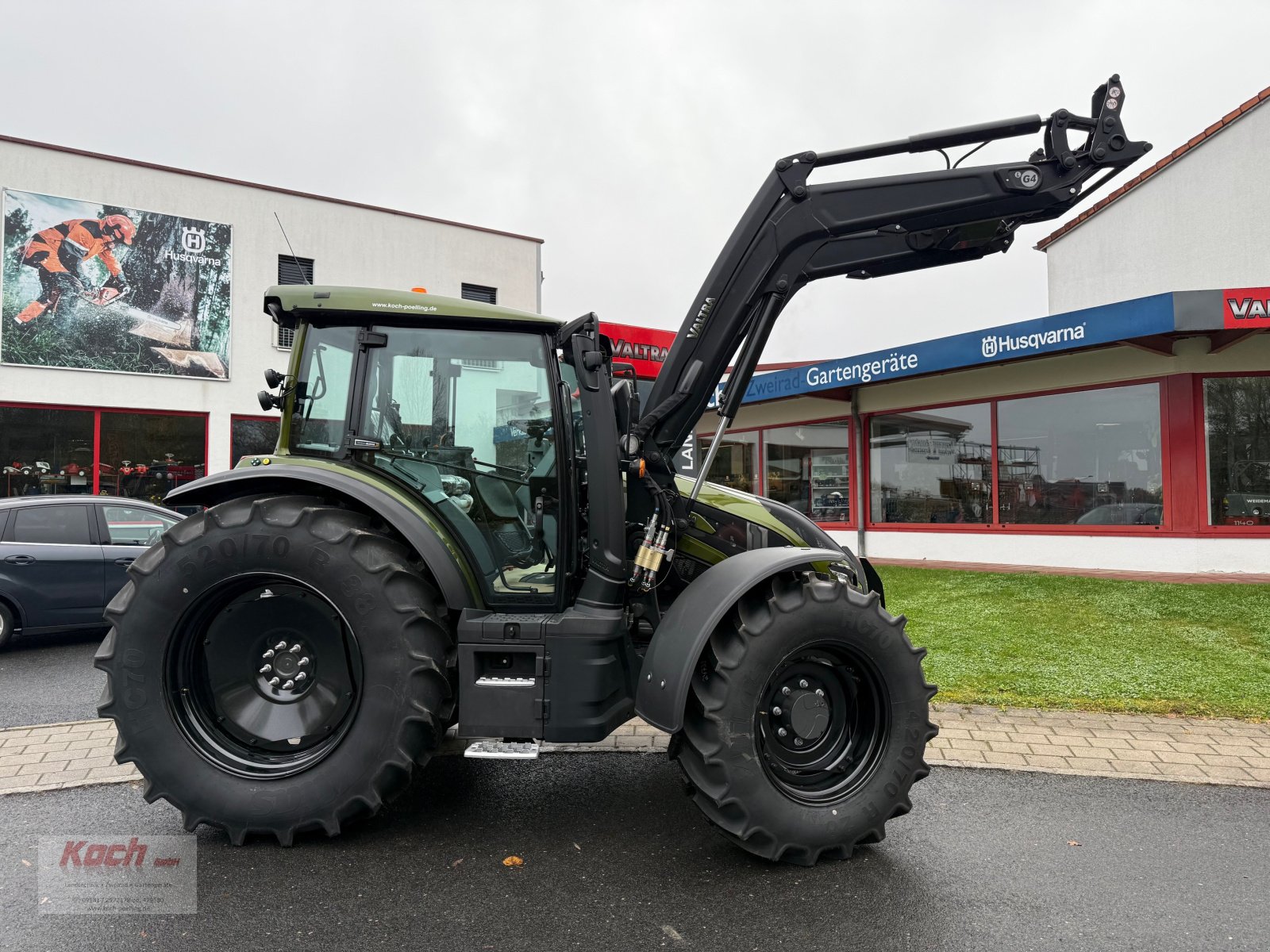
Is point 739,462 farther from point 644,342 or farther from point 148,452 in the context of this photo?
point 148,452

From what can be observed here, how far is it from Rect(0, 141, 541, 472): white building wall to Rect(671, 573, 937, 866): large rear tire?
15.1 meters

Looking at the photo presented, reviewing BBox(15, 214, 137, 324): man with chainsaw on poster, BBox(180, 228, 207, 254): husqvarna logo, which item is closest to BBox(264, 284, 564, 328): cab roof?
BBox(15, 214, 137, 324): man with chainsaw on poster

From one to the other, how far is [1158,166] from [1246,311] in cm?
808

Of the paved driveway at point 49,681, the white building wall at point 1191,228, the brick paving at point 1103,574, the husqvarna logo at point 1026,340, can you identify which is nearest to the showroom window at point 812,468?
the brick paving at point 1103,574

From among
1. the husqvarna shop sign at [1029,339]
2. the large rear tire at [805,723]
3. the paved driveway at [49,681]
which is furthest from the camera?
the husqvarna shop sign at [1029,339]

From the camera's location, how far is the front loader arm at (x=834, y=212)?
3561 mm

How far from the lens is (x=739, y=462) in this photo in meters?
18.2

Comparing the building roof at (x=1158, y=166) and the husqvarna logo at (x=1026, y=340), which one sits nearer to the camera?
the husqvarna logo at (x=1026, y=340)

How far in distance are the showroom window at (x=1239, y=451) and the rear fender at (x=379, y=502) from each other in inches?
424

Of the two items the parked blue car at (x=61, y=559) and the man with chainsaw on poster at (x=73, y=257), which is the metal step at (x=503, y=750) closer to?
the parked blue car at (x=61, y=559)

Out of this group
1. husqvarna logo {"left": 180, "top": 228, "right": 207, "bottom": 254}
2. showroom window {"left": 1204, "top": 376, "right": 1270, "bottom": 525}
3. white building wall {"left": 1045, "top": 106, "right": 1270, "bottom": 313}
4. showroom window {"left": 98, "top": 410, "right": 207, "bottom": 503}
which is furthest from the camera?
husqvarna logo {"left": 180, "top": 228, "right": 207, "bottom": 254}

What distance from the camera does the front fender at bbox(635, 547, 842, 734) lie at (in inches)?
122

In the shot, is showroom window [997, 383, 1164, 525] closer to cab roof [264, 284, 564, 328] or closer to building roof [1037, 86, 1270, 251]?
building roof [1037, 86, 1270, 251]

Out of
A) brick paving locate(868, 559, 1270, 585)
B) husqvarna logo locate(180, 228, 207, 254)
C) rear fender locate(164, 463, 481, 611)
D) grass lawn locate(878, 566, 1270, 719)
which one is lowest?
grass lawn locate(878, 566, 1270, 719)
